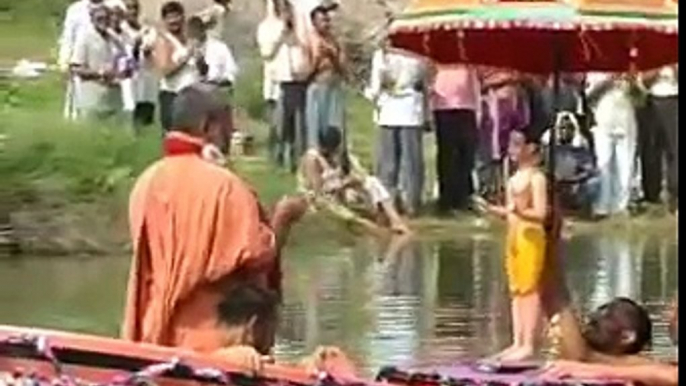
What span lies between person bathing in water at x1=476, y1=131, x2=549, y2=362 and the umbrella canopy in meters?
0.11

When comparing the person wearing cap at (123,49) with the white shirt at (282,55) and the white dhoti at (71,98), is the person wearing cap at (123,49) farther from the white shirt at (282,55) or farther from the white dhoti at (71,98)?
the white shirt at (282,55)

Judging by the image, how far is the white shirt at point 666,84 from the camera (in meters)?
2.61

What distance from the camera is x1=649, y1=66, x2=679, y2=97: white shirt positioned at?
8.56 ft

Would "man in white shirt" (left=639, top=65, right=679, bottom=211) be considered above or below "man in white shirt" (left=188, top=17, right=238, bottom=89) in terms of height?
below

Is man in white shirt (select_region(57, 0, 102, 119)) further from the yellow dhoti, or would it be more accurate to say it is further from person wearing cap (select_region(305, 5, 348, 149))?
the yellow dhoti

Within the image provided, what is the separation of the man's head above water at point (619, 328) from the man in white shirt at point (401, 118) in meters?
0.28

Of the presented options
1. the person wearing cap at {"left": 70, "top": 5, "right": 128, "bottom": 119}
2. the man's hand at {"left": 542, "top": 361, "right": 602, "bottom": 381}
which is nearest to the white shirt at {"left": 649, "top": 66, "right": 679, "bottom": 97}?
the man's hand at {"left": 542, "top": 361, "right": 602, "bottom": 381}

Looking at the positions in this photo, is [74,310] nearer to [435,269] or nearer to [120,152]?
[120,152]

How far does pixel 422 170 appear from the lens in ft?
8.68

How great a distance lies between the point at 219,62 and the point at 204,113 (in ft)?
0.24

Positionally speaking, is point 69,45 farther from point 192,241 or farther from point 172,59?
point 192,241

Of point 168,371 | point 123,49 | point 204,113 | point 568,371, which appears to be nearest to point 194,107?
point 204,113

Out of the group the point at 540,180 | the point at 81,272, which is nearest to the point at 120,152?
the point at 81,272

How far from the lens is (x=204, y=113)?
2.67m
